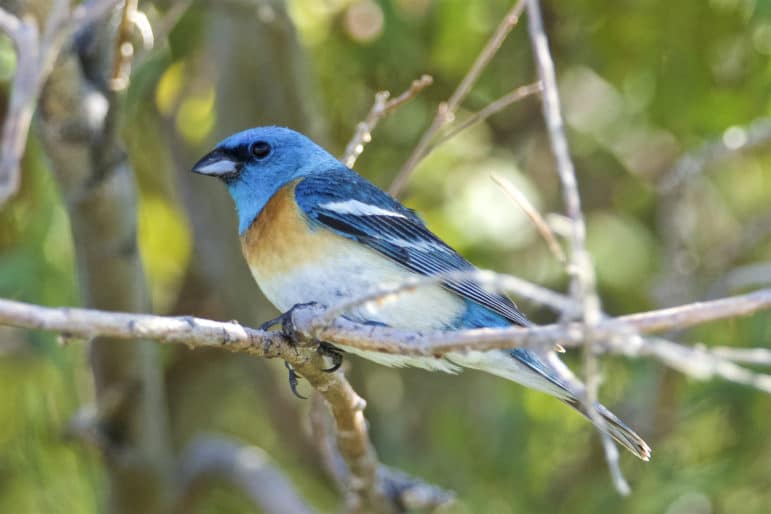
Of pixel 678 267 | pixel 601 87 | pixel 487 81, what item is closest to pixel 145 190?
pixel 487 81

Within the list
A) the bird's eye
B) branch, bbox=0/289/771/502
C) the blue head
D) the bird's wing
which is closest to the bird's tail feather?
the bird's wing

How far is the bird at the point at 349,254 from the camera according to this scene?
3.54 m

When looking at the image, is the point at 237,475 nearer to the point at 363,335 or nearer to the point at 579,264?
the point at 363,335

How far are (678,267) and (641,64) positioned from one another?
1004 millimetres

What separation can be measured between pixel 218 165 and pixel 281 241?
64 cm

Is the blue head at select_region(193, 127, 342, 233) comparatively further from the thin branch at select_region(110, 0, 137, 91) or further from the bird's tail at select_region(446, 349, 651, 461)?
the bird's tail at select_region(446, 349, 651, 461)

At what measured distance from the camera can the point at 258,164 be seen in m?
4.20

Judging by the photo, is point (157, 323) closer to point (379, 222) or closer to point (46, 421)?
point (379, 222)

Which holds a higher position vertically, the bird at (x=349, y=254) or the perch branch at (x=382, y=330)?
the bird at (x=349, y=254)

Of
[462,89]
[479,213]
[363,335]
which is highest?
[479,213]

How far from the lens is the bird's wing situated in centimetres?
379

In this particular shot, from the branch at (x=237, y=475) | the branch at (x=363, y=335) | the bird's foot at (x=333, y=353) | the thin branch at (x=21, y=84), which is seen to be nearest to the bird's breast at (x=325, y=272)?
the bird's foot at (x=333, y=353)

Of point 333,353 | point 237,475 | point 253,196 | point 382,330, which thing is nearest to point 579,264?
point 382,330

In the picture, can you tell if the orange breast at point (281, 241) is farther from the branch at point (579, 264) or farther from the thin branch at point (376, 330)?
the branch at point (579, 264)
